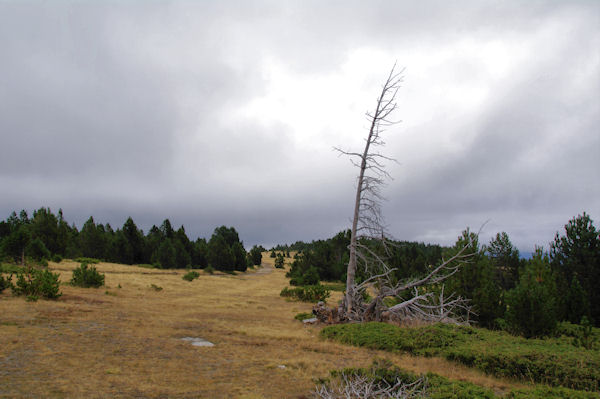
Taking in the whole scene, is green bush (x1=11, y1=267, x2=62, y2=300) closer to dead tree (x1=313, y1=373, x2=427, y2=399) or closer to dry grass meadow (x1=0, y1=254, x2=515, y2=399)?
dry grass meadow (x1=0, y1=254, x2=515, y2=399)

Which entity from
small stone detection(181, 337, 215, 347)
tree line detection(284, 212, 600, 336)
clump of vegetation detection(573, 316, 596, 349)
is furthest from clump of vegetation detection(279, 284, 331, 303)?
clump of vegetation detection(573, 316, 596, 349)

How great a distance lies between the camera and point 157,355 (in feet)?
29.6

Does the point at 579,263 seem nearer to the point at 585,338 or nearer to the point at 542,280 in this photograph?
the point at 542,280

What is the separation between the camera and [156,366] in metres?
8.05

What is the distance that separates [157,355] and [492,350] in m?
9.12

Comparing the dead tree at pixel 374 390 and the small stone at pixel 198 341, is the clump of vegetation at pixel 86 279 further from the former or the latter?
the dead tree at pixel 374 390

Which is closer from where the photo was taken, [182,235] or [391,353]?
[391,353]

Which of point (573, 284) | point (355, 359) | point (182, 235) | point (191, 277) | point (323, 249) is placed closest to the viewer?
point (355, 359)

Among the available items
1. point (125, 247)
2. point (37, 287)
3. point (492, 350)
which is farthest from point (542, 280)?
point (125, 247)

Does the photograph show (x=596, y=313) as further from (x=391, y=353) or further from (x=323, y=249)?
(x=323, y=249)

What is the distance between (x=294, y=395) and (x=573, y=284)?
1537 centimetres

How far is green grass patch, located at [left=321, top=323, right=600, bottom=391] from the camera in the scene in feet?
23.7

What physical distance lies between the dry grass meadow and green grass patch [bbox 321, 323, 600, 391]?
1.30ft

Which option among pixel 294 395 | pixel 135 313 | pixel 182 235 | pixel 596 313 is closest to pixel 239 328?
pixel 135 313
